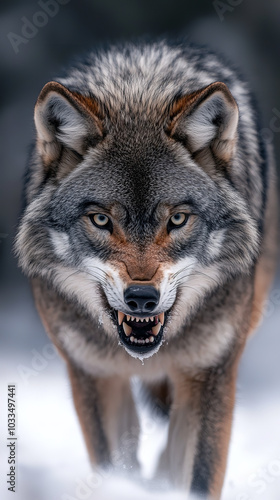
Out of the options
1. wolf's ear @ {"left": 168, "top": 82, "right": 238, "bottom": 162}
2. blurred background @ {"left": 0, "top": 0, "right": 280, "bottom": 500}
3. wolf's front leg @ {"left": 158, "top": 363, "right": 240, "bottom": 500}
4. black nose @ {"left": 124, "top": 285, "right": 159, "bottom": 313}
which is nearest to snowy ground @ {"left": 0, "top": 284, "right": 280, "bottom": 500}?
blurred background @ {"left": 0, "top": 0, "right": 280, "bottom": 500}

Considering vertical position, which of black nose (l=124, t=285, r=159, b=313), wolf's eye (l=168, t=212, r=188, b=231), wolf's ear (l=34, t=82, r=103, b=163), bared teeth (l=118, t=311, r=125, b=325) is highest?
wolf's ear (l=34, t=82, r=103, b=163)

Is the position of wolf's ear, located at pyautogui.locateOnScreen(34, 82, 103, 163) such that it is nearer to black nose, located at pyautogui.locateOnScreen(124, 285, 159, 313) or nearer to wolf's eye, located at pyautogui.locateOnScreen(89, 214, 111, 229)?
wolf's eye, located at pyautogui.locateOnScreen(89, 214, 111, 229)

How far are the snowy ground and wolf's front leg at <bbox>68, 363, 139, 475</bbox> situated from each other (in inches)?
3.5

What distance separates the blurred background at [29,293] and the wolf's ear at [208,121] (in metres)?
1.07

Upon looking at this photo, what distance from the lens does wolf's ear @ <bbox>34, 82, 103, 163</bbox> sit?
81.7 inches

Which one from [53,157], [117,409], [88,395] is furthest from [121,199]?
[117,409]

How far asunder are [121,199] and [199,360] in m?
0.86

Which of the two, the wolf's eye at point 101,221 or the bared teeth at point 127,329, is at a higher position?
the wolf's eye at point 101,221

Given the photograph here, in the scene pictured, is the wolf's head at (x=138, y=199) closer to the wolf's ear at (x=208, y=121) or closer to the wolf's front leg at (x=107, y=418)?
the wolf's ear at (x=208, y=121)

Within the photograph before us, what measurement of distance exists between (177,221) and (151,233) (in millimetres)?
108

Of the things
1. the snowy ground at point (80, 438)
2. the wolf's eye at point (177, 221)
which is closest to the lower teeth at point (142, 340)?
the wolf's eye at point (177, 221)

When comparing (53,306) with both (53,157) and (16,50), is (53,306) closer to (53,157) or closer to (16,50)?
(53,157)

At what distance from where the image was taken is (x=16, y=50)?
16.2ft

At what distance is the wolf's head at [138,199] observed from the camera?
2068 mm
